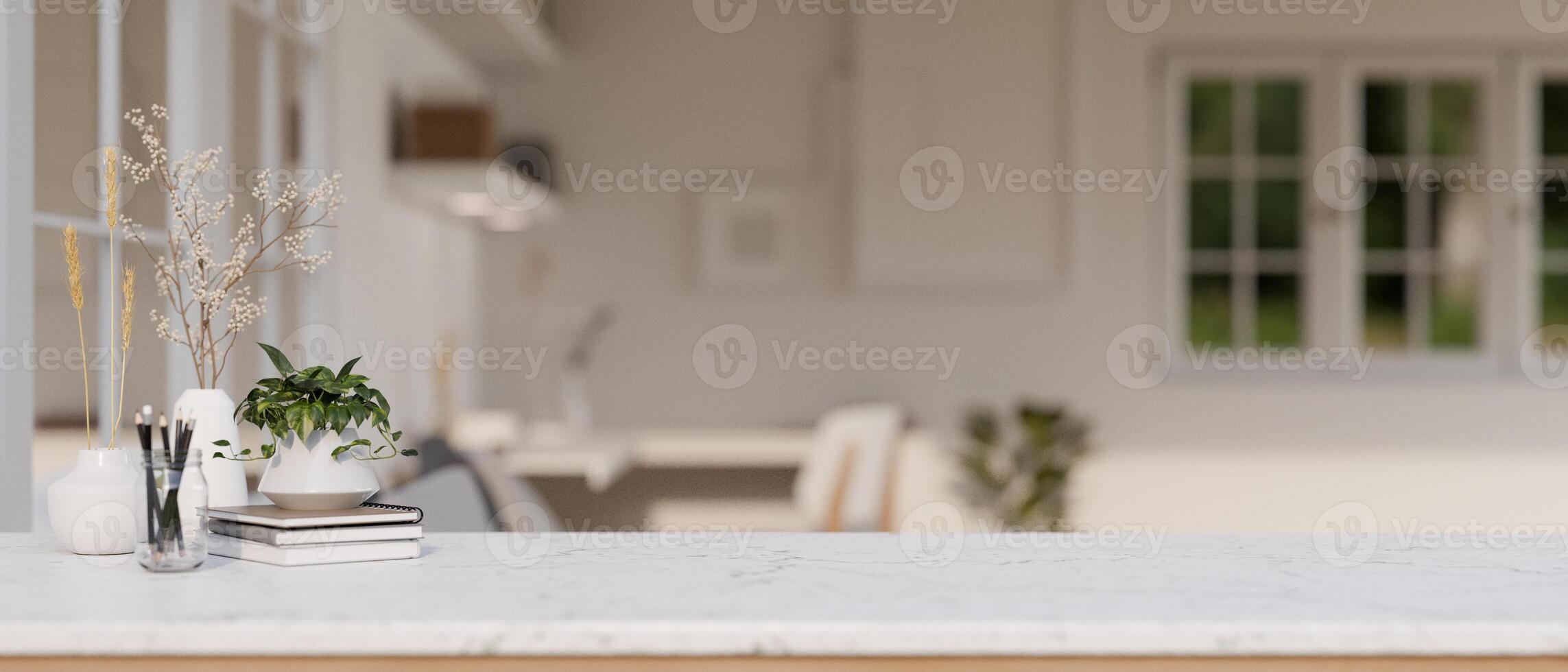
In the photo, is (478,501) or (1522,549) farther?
(478,501)

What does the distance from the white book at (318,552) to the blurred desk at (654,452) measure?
8.41 feet

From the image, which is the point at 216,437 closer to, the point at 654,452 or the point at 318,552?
the point at 318,552

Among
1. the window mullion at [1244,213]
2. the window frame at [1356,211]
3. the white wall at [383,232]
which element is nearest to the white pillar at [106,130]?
the white wall at [383,232]

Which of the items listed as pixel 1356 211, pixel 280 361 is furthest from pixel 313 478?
pixel 1356 211

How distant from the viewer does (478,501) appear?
304cm

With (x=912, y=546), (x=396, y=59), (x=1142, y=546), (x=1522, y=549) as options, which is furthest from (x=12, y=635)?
(x=396, y=59)

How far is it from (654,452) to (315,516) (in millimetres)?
3280

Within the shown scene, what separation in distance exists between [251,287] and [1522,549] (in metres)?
2.67

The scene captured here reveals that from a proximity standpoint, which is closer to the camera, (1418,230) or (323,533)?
(323,533)

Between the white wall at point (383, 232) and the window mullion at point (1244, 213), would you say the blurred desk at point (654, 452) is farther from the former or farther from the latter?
the window mullion at point (1244, 213)

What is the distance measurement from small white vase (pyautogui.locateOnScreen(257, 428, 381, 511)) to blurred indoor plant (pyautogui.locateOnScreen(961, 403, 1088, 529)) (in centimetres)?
352

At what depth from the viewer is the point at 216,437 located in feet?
4.88

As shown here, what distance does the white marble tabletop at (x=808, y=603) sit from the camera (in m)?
1.05

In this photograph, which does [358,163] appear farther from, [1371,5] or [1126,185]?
[1371,5]
